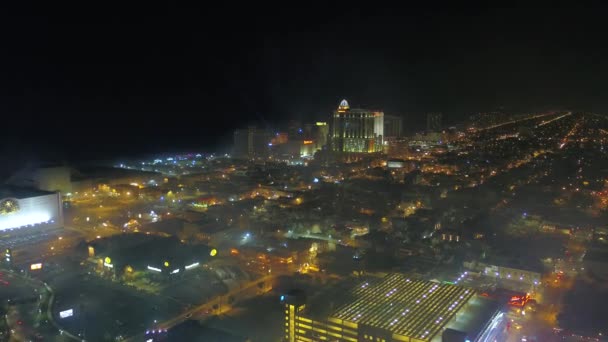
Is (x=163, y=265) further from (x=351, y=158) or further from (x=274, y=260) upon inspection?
(x=351, y=158)

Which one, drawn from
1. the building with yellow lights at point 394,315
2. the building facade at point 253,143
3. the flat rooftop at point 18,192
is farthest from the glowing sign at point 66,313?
the building facade at point 253,143

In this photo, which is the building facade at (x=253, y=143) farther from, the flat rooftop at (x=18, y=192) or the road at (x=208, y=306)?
the road at (x=208, y=306)

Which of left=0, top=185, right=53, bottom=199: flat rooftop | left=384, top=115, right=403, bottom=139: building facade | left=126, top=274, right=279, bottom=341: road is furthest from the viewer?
left=384, top=115, right=403, bottom=139: building facade

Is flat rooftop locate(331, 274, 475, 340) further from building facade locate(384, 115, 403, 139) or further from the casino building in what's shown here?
building facade locate(384, 115, 403, 139)

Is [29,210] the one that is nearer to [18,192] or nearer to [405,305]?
[18,192]

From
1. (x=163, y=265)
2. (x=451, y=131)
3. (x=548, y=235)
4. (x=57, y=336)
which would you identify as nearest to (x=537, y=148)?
(x=451, y=131)

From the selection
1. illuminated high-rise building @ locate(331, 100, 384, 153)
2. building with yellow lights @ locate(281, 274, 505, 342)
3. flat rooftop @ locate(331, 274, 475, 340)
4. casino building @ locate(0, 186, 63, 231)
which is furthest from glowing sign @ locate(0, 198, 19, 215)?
illuminated high-rise building @ locate(331, 100, 384, 153)
